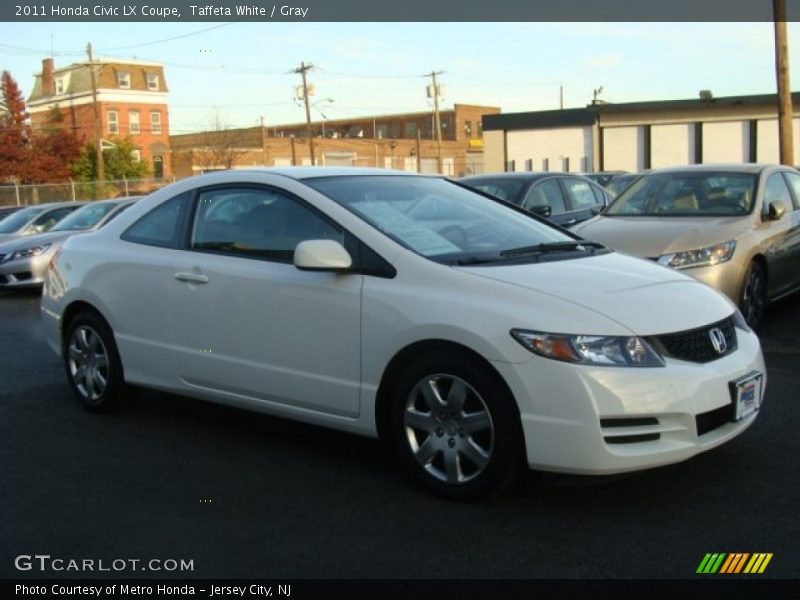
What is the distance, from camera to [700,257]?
7520 millimetres

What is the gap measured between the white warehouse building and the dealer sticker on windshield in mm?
39584

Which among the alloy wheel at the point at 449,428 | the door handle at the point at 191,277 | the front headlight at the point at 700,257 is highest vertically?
the door handle at the point at 191,277

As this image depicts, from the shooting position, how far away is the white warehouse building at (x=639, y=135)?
4206 centimetres

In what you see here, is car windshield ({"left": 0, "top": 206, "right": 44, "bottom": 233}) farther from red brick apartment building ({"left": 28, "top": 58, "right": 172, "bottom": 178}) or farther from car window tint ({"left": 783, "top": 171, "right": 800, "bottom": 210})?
red brick apartment building ({"left": 28, "top": 58, "right": 172, "bottom": 178})

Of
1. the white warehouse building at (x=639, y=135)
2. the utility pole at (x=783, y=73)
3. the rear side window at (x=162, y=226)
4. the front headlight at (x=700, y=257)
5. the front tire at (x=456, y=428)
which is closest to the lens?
the front tire at (x=456, y=428)

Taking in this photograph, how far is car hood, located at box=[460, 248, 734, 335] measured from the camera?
157 inches

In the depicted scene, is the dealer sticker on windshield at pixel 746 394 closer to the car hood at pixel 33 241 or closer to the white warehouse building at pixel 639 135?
the car hood at pixel 33 241

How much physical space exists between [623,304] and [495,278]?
0.58 m

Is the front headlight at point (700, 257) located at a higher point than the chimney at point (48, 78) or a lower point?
lower

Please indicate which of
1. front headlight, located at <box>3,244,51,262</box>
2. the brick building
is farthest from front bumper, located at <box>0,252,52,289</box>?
the brick building

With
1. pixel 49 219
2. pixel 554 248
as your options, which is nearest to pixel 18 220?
pixel 49 219

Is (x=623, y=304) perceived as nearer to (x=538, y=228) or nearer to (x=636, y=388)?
(x=636, y=388)

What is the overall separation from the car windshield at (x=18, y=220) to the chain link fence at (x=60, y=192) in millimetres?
24410

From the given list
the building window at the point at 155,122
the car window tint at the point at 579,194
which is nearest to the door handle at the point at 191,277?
the car window tint at the point at 579,194
